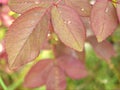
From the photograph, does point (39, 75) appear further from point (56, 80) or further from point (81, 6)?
point (81, 6)

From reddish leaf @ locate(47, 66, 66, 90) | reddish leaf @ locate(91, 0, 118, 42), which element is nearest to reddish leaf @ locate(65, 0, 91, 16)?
reddish leaf @ locate(91, 0, 118, 42)

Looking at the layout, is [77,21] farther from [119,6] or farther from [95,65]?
[95,65]

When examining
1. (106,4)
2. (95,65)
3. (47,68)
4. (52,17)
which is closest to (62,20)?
(52,17)

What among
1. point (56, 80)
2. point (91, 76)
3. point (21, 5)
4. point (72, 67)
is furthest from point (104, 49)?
point (21, 5)

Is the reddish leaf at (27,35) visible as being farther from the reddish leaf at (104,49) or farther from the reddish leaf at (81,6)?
the reddish leaf at (104,49)

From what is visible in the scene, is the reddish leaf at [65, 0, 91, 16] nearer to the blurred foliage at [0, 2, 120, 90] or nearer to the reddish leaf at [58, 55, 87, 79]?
the reddish leaf at [58, 55, 87, 79]

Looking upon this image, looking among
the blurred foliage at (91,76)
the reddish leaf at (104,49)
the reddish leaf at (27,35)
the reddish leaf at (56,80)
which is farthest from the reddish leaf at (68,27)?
the blurred foliage at (91,76)

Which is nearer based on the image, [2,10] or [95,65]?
[2,10]
